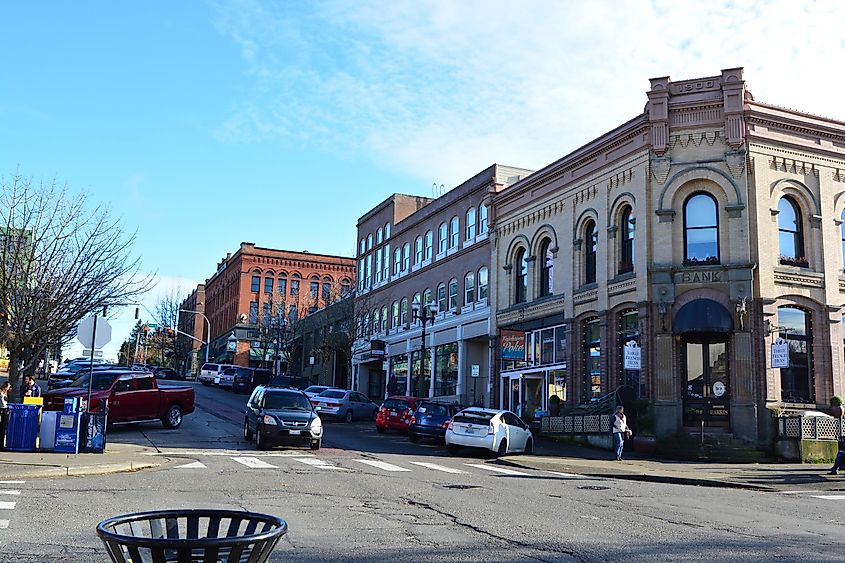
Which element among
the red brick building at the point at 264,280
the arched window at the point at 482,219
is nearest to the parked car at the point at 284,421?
the arched window at the point at 482,219

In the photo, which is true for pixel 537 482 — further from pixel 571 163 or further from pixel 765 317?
pixel 571 163

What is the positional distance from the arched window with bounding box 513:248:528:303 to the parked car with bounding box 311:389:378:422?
7.85 meters

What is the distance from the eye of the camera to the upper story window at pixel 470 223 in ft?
133

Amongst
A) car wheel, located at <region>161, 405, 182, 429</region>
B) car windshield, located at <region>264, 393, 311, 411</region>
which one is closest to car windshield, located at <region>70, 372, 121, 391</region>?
car wheel, located at <region>161, 405, 182, 429</region>

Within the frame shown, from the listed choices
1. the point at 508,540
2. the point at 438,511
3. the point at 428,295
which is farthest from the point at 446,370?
the point at 508,540

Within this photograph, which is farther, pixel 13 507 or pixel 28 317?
pixel 28 317

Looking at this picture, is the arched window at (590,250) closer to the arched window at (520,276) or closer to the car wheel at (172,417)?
the arched window at (520,276)

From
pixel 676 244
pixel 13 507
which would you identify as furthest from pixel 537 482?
pixel 676 244

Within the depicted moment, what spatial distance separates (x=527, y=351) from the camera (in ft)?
114

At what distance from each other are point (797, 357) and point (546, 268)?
420 inches

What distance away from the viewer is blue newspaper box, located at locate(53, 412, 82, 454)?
18031mm

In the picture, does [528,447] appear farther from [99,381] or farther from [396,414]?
[99,381]

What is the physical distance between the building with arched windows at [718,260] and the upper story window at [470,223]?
10.4 meters

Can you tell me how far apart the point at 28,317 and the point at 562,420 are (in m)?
17.2
